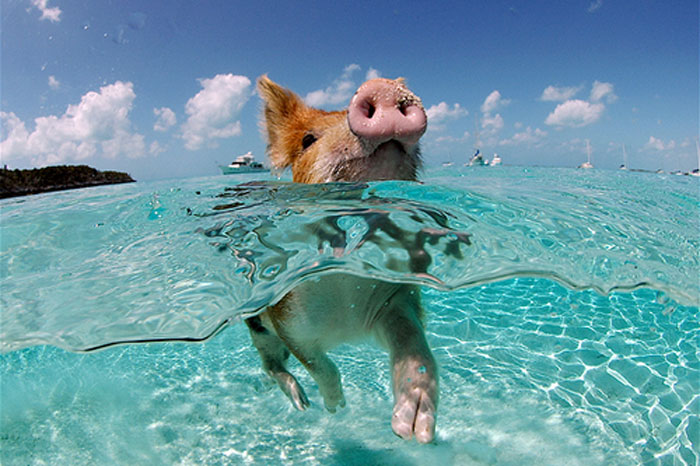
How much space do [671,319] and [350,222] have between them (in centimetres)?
654

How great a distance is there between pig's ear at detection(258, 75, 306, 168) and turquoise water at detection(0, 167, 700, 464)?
611 millimetres

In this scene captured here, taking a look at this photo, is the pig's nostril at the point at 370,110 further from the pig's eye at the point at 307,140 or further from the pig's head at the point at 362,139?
the pig's eye at the point at 307,140

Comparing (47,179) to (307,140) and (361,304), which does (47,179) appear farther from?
(361,304)

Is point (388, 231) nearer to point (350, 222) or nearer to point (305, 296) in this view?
point (350, 222)

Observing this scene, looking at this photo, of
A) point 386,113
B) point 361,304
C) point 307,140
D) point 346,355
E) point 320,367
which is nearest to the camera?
point 386,113

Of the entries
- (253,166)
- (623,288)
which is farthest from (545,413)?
(253,166)

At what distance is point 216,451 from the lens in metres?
4.29

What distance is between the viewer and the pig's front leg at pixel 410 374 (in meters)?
2.34

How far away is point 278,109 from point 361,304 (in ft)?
9.29

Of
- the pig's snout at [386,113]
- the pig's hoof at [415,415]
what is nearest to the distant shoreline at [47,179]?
the pig's snout at [386,113]

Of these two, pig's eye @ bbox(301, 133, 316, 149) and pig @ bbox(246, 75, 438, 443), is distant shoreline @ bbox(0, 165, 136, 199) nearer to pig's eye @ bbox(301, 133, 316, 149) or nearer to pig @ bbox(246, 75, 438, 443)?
pig's eye @ bbox(301, 133, 316, 149)

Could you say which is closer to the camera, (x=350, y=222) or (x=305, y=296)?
(x=305, y=296)

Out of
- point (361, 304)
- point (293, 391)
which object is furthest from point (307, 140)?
point (293, 391)

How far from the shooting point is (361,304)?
3.49 m
